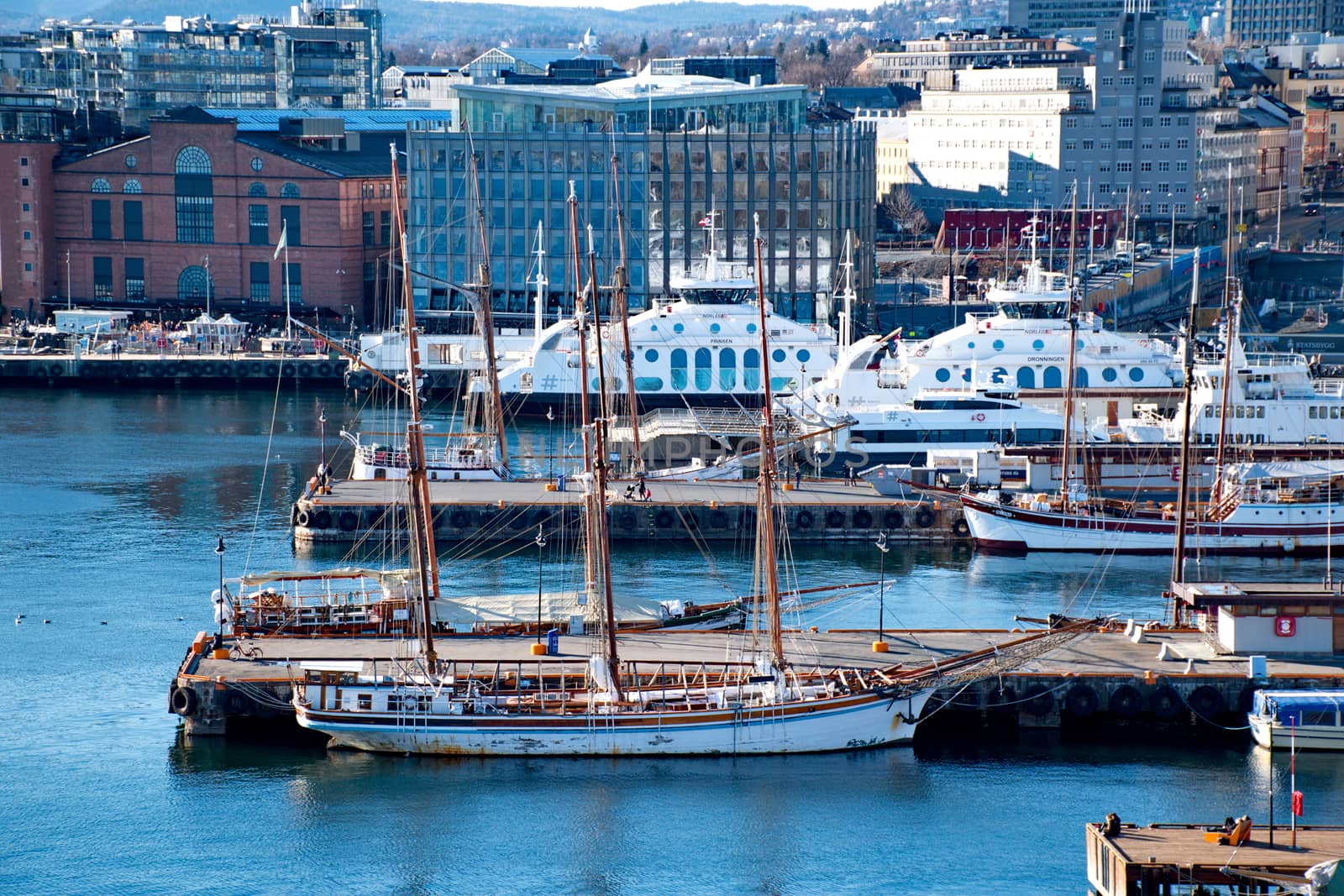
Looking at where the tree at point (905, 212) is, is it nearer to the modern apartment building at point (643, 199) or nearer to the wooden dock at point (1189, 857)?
the modern apartment building at point (643, 199)

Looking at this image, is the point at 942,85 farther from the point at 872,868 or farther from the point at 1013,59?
the point at 872,868

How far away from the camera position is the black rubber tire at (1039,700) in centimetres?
3569

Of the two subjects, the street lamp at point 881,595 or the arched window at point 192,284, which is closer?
the street lamp at point 881,595

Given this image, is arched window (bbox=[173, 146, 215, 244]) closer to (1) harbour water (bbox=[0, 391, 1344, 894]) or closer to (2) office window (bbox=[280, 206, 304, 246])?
(2) office window (bbox=[280, 206, 304, 246])

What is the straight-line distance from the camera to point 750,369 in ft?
224

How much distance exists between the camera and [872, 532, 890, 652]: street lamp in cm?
3716

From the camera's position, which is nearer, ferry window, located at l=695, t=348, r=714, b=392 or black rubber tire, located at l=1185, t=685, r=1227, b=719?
black rubber tire, located at l=1185, t=685, r=1227, b=719

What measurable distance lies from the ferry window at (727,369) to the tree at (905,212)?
5249 centimetres

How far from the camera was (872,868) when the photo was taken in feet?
98.1

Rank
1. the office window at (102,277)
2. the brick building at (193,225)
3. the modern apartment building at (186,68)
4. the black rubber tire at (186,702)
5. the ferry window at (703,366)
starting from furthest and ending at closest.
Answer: the modern apartment building at (186,68) < the office window at (102,277) < the brick building at (193,225) < the ferry window at (703,366) < the black rubber tire at (186,702)

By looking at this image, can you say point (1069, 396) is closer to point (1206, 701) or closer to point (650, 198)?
point (1206, 701)

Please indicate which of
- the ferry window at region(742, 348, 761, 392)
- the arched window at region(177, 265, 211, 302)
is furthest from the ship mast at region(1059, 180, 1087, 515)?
the arched window at region(177, 265, 211, 302)

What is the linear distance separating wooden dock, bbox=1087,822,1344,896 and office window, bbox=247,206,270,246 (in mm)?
67274

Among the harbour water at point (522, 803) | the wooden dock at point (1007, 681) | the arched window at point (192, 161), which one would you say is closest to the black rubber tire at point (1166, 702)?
the wooden dock at point (1007, 681)
